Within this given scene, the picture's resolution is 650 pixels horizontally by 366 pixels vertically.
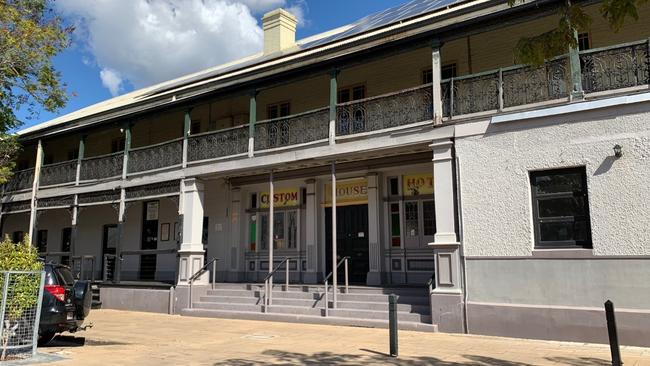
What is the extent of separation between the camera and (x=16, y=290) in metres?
7.84

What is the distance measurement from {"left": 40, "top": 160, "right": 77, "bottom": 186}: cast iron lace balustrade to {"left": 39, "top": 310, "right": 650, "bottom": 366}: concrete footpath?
9186 mm

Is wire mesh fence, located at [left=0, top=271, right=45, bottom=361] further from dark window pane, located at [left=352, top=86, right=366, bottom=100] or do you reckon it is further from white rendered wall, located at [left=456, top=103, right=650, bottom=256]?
dark window pane, located at [left=352, top=86, right=366, bottom=100]

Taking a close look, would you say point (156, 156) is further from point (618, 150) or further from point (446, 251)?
point (618, 150)

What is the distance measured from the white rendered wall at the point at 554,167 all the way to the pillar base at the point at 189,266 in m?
7.84

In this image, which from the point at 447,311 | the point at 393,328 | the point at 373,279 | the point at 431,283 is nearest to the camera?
the point at 393,328

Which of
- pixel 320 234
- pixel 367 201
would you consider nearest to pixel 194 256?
pixel 320 234

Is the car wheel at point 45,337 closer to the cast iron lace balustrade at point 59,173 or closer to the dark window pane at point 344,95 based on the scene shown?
the dark window pane at point 344,95

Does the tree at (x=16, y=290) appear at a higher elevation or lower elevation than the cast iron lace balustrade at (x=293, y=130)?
lower

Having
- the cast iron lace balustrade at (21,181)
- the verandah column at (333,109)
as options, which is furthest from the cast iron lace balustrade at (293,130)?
the cast iron lace balustrade at (21,181)

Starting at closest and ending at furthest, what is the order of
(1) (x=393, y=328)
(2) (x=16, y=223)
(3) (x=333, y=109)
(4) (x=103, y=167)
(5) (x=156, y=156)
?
(1) (x=393, y=328) → (3) (x=333, y=109) → (5) (x=156, y=156) → (4) (x=103, y=167) → (2) (x=16, y=223)

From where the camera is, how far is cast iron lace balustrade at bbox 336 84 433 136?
466 inches

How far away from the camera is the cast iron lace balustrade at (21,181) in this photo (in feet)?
68.3

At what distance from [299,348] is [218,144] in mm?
7913

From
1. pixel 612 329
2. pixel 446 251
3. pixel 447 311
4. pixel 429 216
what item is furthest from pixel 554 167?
pixel 429 216
